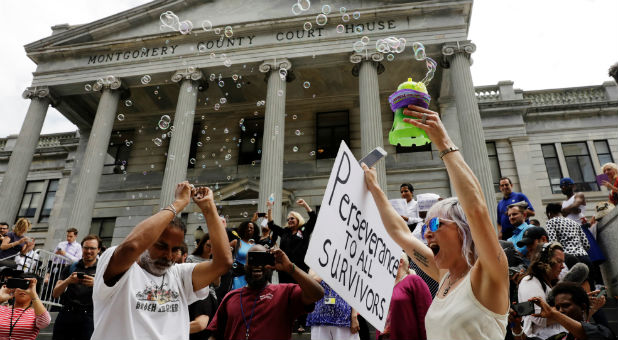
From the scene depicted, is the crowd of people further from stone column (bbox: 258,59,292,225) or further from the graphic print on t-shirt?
stone column (bbox: 258,59,292,225)

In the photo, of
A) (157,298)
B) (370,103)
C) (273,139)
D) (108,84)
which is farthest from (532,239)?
(108,84)

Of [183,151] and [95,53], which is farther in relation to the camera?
[95,53]

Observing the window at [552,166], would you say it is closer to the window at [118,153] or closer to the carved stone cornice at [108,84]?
the carved stone cornice at [108,84]

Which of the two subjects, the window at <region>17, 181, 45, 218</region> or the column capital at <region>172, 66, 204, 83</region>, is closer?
the column capital at <region>172, 66, 204, 83</region>

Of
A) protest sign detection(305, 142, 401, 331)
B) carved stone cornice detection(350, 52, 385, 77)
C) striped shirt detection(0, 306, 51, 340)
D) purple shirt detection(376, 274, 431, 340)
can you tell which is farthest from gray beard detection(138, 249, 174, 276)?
carved stone cornice detection(350, 52, 385, 77)

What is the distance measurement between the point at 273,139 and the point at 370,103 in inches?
166

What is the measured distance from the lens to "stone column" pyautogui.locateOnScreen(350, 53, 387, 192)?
15.6m

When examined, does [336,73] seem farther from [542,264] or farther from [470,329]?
[470,329]

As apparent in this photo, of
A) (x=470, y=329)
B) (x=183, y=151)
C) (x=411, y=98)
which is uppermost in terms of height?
(x=183, y=151)

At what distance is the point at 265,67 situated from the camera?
58.1 feet

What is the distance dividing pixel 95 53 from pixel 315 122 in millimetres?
11657

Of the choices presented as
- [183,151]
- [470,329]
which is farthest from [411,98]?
[183,151]

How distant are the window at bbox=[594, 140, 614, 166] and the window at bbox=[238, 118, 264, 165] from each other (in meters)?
18.0

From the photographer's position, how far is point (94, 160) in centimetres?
1747
